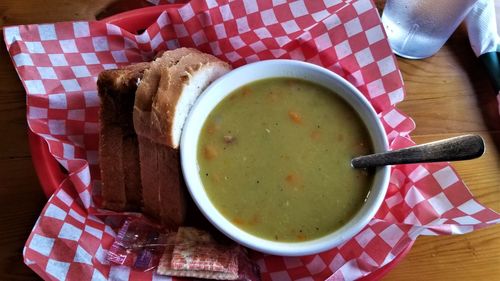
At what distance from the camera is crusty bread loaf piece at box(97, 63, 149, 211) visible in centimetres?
142

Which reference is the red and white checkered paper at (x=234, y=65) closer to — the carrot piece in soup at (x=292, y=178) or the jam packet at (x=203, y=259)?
the jam packet at (x=203, y=259)

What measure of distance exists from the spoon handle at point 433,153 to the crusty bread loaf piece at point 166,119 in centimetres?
50

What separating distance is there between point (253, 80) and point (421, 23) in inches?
25.3

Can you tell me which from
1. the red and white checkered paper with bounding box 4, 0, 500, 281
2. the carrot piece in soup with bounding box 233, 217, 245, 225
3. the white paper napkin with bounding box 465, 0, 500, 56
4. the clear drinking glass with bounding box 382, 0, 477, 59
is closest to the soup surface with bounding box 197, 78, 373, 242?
the carrot piece in soup with bounding box 233, 217, 245, 225

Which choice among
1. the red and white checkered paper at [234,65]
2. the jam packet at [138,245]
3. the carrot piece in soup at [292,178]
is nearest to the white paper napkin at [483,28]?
the red and white checkered paper at [234,65]

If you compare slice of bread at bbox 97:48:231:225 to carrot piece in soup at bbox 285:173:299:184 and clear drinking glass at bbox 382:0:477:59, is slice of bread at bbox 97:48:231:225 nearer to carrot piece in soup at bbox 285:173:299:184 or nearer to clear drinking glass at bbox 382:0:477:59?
carrot piece in soup at bbox 285:173:299:184

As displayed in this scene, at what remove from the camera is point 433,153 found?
128 cm

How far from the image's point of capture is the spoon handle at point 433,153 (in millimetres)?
1220

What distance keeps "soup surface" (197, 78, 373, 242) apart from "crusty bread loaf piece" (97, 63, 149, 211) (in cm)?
22

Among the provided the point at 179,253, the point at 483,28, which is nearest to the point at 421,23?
the point at 483,28

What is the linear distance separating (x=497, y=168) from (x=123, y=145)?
1.18 meters

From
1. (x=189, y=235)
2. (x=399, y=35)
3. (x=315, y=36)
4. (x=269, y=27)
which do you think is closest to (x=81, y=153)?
(x=189, y=235)

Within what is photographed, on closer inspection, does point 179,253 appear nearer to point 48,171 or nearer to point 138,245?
point 138,245

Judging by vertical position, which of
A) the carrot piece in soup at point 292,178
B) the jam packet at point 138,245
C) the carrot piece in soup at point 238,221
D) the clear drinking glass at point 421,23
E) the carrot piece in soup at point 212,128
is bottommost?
the jam packet at point 138,245
